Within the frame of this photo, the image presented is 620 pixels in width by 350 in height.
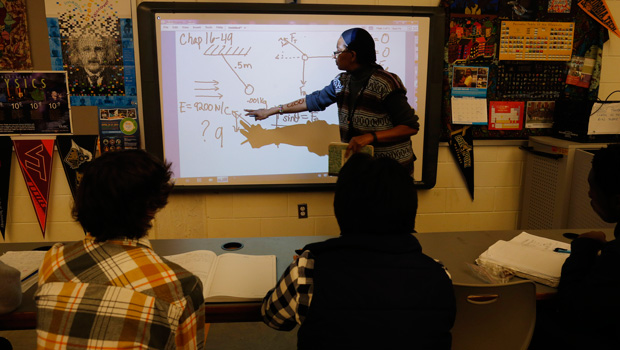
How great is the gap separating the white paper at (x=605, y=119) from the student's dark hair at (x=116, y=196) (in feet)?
9.15

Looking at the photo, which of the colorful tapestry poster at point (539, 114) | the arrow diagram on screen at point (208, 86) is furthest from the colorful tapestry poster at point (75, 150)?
the colorful tapestry poster at point (539, 114)

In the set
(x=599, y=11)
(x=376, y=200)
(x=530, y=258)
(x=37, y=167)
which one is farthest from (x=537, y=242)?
(x=37, y=167)

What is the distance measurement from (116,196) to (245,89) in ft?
6.26

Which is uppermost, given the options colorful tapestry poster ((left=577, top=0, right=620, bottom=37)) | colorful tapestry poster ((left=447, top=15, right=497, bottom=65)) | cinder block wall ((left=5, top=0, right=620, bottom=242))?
colorful tapestry poster ((left=577, top=0, right=620, bottom=37))

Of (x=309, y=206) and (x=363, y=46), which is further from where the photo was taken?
(x=309, y=206)

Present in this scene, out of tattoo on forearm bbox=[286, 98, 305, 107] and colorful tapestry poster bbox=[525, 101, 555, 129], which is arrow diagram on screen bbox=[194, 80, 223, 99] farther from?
colorful tapestry poster bbox=[525, 101, 555, 129]

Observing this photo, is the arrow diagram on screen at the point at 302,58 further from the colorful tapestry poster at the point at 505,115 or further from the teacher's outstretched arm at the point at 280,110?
the colorful tapestry poster at the point at 505,115

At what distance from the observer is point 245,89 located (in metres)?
2.86

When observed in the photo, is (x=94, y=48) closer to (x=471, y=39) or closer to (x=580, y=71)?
(x=471, y=39)

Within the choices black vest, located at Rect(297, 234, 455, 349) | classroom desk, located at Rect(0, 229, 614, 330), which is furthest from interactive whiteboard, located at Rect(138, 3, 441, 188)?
black vest, located at Rect(297, 234, 455, 349)


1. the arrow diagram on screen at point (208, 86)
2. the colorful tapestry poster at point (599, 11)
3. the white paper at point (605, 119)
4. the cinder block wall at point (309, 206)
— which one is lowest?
the cinder block wall at point (309, 206)

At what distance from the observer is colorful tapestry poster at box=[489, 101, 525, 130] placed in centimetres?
308

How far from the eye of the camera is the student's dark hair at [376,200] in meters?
1.05

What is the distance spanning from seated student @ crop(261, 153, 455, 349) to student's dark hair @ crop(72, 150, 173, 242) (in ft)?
1.33
